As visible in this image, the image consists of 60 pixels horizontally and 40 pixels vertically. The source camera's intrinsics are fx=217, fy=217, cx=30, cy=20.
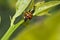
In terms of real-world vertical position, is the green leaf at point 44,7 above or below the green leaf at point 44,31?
above

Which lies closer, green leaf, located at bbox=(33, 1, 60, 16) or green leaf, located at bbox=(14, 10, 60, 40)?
green leaf, located at bbox=(33, 1, 60, 16)

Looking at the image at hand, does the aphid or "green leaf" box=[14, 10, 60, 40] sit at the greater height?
the aphid

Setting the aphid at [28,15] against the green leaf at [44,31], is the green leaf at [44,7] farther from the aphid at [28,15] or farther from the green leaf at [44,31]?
the green leaf at [44,31]

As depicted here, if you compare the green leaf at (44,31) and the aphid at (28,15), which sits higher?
the aphid at (28,15)

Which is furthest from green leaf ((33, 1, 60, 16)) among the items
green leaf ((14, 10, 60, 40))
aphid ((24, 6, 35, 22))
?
green leaf ((14, 10, 60, 40))

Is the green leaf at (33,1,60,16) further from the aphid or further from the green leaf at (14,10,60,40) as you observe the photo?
the green leaf at (14,10,60,40)

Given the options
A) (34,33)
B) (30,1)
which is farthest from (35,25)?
(30,1)

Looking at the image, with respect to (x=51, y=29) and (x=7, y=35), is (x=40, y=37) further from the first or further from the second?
(x=7, y=35)

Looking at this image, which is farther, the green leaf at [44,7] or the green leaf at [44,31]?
the green leaf at [44,31]

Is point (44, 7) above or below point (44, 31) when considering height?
above

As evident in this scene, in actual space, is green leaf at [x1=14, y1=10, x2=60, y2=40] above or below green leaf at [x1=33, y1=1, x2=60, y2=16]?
below

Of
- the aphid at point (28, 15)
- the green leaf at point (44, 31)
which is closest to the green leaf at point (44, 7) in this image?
the aphid at point (28, 15)

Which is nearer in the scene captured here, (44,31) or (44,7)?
(44,7)
